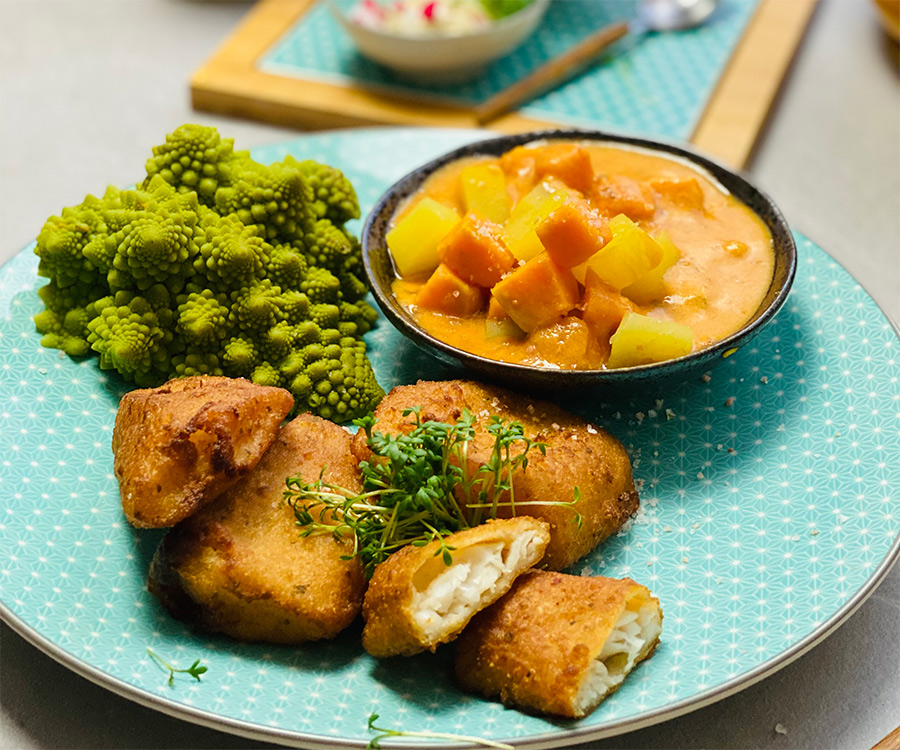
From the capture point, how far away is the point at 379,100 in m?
5.54

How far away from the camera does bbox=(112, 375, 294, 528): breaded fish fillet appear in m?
2.76

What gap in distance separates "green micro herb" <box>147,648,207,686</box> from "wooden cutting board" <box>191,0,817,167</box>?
3.40 meters

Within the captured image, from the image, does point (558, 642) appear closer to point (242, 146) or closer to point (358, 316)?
point (358, 316)

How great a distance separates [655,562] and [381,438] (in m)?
0.90

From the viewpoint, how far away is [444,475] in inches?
112

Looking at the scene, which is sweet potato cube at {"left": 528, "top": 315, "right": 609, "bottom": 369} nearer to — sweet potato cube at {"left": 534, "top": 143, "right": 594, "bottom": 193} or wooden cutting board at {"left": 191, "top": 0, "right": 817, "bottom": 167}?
sweet potato cube at {"left": 534, "top": 143, "right": 594, "bottom": 193}

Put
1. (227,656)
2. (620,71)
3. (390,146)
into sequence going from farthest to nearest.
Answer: (620,71), (390,146), (227,656)

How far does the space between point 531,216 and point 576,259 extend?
293mm

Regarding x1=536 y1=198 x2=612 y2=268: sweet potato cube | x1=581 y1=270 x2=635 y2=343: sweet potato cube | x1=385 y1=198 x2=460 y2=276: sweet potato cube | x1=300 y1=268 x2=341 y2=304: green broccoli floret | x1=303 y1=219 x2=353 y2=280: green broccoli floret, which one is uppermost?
x1=536 y1=198 x2=612 y2=268: sweet potato cube

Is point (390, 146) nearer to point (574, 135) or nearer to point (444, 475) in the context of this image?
point (574, 135)

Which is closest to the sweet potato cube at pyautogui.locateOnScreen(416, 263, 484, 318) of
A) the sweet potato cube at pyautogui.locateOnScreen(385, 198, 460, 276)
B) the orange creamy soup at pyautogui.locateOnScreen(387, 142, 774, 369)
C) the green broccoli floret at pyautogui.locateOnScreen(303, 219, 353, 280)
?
the orange creamy soup at pyautogui.locateOnScreen(387, 142, 774, 369)

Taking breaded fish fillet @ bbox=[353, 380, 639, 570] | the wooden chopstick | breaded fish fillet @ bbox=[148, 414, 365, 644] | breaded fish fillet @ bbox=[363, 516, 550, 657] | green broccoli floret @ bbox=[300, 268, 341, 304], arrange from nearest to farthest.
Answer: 1. breaded fish fillet @ bbox=[363, 516, 550, 657]
2. breaded fish fillet @ bbox=[148, 414, 365, 644]
3. breaded fish fillet @ bbox=[353, 380, 639, 570]
4. green broccoli floret @ bbox=[300, 268, 341, 304]
5. the wooden chopstick

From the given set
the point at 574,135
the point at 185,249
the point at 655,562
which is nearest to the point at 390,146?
the point at 574,135

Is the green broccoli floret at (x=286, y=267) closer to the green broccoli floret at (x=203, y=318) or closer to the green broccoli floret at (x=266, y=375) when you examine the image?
the green broccoli floret at (x=203, y=318)
